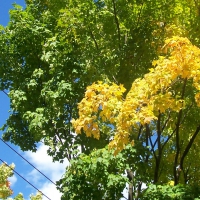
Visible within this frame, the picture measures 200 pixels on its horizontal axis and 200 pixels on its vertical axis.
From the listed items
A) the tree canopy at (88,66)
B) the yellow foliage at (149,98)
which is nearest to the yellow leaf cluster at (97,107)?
the yellow foliage at (149,98)

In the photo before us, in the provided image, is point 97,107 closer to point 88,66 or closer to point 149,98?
point 149,98

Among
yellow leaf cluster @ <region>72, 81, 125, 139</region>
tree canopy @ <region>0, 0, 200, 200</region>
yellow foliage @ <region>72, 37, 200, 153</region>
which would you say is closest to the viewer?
yellow foliage @ <region>72, 37, 200, 153</region>

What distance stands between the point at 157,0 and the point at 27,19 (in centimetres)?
368

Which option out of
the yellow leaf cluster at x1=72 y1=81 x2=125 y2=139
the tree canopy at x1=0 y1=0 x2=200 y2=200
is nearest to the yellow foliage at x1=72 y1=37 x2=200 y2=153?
the yellow leaf cluster at x1=72 y1=81 x2=125 y2=139

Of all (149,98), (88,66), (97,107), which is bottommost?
(97,107)

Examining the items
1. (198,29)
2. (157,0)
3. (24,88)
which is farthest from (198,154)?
(24,88)

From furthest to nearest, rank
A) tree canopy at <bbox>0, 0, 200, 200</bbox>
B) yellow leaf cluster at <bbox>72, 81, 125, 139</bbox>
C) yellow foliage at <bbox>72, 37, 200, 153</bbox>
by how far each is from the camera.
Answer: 1. tree canopy at <bbox>0, 0, 200, 200</bbox>
2. yellow leaf cluster at <bbox>72, 81, 125, 139</bbox>
3. yellow foliage at <bbox>72, 37, 200, 153</bbox>

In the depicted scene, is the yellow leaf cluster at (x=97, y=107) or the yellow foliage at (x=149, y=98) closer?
the yellow foliage at (x=149, y=98)

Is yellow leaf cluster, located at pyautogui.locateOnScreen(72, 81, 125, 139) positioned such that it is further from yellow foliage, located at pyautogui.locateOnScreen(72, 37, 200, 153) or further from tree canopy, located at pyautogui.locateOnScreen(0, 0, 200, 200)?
tree canopy, located at pyautogui.locateOnScreen(0, 0, 200, 200)

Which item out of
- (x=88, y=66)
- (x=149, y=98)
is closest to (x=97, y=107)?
(x=149, y=98)

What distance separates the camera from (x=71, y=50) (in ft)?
29.9

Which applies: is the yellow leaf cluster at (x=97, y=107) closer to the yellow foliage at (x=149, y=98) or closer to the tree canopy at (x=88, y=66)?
the yellow foliage at (x=149, y=98)

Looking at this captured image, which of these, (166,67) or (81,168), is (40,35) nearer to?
(81,168)

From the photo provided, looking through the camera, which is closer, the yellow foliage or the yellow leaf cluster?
the yellow foliage
